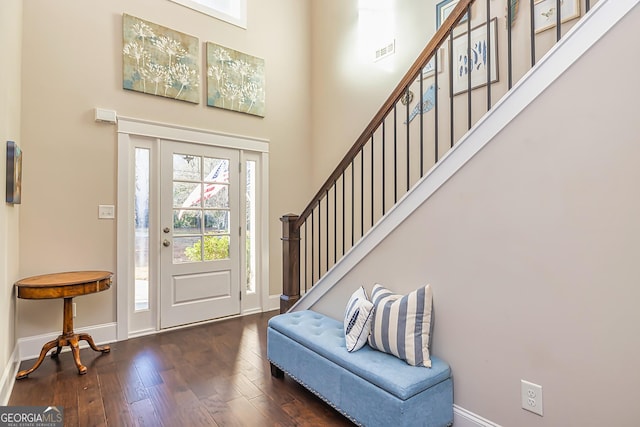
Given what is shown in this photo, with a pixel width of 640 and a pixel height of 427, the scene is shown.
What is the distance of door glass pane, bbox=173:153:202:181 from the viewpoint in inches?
145

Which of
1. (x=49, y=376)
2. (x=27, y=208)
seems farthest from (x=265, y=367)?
(x=27, y=208)

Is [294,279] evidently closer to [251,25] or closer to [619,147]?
[619,147]

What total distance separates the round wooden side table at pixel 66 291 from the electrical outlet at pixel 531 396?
9.58 ft

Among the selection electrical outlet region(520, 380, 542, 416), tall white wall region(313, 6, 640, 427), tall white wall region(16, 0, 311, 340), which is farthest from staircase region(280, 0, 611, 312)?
tall white wall region(16, 0, 311, 340)

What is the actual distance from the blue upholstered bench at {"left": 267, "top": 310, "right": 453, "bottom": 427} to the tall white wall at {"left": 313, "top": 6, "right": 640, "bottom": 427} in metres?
0.18

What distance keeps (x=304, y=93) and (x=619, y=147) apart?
12.8 ft

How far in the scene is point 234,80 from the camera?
4.03m

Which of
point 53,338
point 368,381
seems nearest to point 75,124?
point 53,338

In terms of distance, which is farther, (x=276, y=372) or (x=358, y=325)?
(x=276, y=372)

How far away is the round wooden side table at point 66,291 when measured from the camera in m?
2.53

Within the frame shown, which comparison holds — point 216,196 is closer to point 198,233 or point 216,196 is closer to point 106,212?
point 198,233

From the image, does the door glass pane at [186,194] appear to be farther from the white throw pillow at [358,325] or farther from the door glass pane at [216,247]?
the white throw pillow at [358,325]

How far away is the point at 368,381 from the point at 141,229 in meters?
2.79

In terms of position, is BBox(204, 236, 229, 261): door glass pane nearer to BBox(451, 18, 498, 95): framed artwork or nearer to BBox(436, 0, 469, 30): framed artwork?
BBox(451, 18, 498, 95): framed artwork
